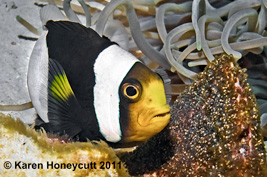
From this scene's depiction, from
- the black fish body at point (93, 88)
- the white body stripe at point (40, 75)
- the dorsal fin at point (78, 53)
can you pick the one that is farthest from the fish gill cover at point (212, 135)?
the white body stripe at point (40, 75)

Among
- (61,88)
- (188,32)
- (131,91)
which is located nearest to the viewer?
(131,91)

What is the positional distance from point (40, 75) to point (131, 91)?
38 centimetres

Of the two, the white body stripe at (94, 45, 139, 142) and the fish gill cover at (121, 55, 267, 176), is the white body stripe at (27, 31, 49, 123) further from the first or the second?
the fish gill cover at (121, 55, 267, 176)

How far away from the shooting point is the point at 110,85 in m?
0.87

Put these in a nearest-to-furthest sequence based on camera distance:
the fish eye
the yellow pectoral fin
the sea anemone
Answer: the fish eye < the yellow pectoral fin < the sea anemone

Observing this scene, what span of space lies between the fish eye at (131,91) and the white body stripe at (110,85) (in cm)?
3

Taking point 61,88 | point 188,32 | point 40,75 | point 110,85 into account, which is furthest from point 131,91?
point 188,32

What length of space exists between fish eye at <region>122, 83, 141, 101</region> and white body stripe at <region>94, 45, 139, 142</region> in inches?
1.1

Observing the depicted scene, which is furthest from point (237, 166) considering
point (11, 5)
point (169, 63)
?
point (11, 5)

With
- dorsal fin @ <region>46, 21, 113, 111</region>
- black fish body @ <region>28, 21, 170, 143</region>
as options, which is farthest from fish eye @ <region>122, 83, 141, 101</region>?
dorsal fin @ <region>46, 21, 113, 111</region>

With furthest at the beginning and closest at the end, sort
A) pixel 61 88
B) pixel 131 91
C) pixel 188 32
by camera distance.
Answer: pixel 188 32 → pixel 61 88 → pixel 131 91

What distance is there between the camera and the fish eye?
0.82 meters

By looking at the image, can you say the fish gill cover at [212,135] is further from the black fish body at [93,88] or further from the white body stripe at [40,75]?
the white body stripe at [40,75]

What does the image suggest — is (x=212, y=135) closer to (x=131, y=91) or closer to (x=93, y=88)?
(x=131, y=91)
